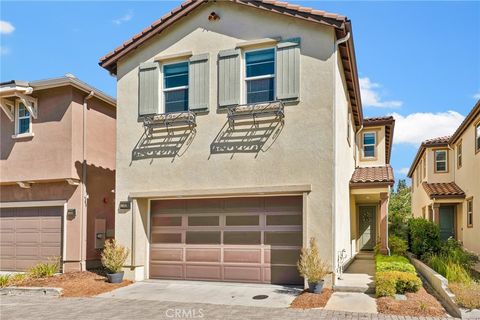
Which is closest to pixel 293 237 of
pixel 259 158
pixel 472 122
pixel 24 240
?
pixel 259 158

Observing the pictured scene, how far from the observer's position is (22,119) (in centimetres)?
1612

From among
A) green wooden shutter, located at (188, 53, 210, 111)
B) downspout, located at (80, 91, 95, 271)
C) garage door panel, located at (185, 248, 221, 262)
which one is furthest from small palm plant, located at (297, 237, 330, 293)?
downspout, located at (80, 91, 95, 271)

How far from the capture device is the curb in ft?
39.0

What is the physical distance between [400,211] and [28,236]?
3450 centimetres

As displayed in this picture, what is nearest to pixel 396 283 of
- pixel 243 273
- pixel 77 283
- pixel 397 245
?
pixel 243 273

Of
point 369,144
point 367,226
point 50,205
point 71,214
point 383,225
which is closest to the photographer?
point 71,214

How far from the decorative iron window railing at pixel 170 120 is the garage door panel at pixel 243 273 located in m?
4.39

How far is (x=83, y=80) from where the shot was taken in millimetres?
15477

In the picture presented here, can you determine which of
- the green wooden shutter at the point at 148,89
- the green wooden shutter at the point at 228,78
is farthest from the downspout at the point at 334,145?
the green wooden shutter at the point at 148,89

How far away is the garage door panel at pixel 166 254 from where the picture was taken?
43.5ft

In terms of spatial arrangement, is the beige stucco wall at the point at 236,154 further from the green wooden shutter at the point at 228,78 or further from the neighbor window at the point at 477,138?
the neighbor window at the point at 477,138

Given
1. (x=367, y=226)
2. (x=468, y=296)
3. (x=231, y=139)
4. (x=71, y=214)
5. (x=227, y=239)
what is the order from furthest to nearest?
1. (x=367, y=226)
2. (x=71, y=214)
3. (x=227, y=239)
4. (x=231, y=139)
5. (x=468, y=296)

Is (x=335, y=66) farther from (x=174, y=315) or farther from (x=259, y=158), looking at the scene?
(x=174, y=315)

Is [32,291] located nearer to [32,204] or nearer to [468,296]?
[32,204]
